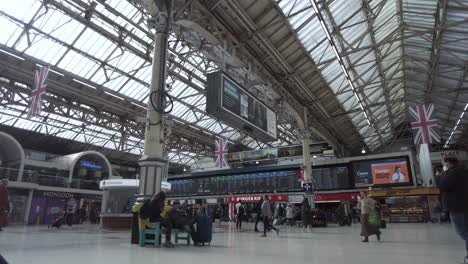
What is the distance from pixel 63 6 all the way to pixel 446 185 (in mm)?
15360

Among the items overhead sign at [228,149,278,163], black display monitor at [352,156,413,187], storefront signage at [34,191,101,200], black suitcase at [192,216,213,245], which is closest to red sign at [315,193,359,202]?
black display monitor at [352,156,413,187]

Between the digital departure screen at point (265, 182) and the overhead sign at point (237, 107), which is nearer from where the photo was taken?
the overhead sign at point (237, 107)

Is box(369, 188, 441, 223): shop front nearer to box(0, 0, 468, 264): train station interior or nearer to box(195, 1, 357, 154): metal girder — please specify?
box(0, 0, 468, 264): train station interior

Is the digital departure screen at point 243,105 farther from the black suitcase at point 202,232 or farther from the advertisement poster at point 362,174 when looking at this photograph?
the advertisement poster at point 362,174

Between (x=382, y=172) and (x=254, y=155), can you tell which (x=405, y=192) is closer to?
(x=382, y=172)

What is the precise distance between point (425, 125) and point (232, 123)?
12.1m

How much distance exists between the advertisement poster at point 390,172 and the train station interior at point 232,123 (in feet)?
0.34

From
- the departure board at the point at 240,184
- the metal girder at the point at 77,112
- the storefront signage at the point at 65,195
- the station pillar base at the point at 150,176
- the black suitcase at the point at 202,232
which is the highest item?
the metal girder at the point at 77,112

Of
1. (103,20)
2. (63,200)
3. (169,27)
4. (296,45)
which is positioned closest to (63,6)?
(103,20)

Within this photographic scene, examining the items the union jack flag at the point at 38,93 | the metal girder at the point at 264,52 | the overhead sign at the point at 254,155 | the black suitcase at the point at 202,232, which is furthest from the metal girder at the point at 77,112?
the black suitcase at the point at 202,232

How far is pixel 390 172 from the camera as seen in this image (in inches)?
1003

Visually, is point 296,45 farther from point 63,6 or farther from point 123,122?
point 123,122

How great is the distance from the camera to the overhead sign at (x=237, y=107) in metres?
10.3

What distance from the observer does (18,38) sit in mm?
15008
